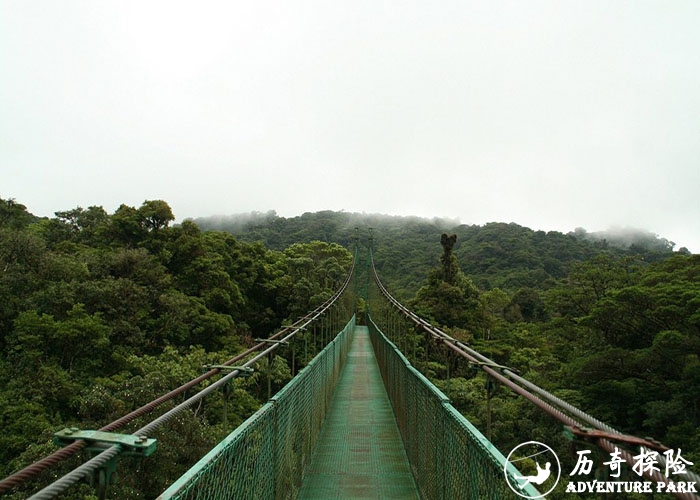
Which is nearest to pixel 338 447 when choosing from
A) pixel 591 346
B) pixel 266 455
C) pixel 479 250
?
pixel 266 455

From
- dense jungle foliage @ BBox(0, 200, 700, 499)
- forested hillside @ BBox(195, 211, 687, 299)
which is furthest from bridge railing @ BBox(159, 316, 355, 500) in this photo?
forested hillside @ BBox(195, 211, 687, 299)

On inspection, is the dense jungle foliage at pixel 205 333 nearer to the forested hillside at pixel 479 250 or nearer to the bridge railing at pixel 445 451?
the bridge railing at pixel 445 451

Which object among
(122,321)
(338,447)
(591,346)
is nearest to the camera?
(338,447)

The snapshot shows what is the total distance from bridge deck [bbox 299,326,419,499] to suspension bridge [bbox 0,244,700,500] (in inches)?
0.4

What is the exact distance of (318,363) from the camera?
378 centimetres

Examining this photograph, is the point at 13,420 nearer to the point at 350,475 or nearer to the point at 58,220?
the point at 350,475

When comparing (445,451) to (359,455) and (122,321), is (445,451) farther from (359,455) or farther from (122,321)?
(122,321)

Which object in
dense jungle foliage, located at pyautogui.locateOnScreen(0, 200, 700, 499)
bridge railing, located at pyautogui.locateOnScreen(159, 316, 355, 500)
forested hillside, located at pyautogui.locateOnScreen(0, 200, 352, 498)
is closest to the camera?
bridge railing, located at pyautogui.locateOnScreen(159, 316, 355, 500)

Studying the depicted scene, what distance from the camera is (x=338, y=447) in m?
3.77

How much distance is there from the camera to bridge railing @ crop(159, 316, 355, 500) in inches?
51.5

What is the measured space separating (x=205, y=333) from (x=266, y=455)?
15.9m

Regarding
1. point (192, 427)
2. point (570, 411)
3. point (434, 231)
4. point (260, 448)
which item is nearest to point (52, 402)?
point (192, 427)

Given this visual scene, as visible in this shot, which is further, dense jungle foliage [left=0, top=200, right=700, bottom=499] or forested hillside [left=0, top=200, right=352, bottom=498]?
dense jungle foliage [left=0, top=200, right=700, bottom=499]

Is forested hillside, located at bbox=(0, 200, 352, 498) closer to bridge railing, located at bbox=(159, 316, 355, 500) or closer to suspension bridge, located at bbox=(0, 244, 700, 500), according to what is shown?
suspension bridge, located at bbox=(0, 244, 700, 500)
